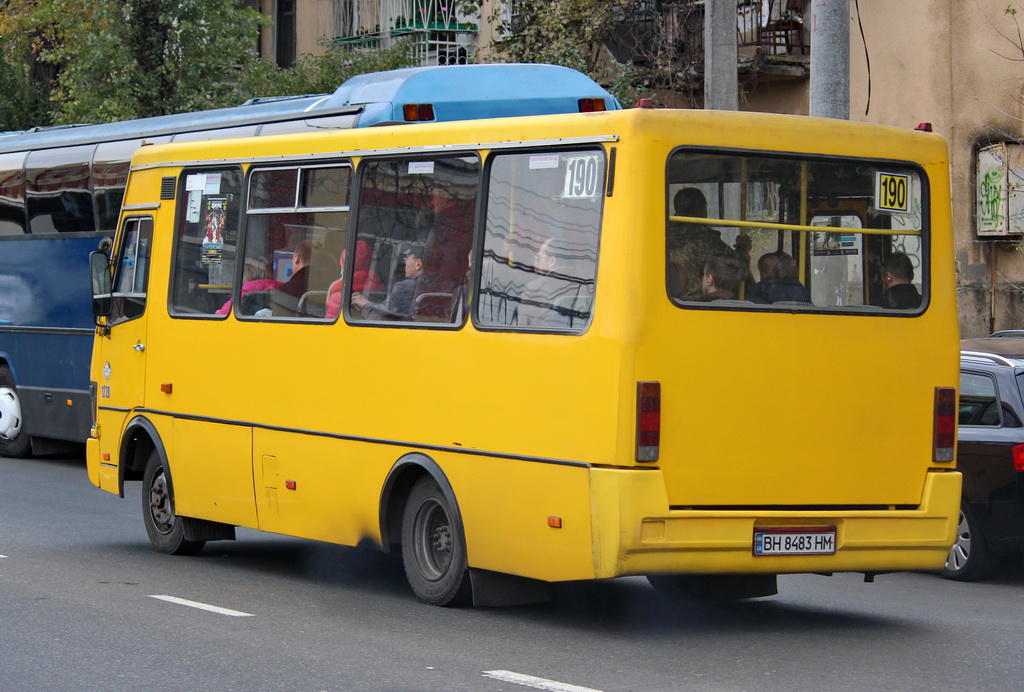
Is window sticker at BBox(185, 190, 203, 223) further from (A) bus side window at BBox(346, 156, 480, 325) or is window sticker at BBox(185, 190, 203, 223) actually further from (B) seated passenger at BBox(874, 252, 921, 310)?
(B) seated passenger at BBox(874, 252, 921, 310)

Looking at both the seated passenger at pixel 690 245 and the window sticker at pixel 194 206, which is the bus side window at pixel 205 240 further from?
the seated passenger at pixel 690 245

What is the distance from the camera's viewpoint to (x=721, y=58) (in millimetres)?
15500

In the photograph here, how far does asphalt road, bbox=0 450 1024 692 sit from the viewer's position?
22.7 feet

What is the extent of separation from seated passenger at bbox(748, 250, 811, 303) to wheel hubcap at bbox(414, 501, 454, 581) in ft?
7.31

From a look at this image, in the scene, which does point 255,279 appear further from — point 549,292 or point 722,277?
point 722,277

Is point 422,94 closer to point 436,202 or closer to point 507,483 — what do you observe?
point 436,202

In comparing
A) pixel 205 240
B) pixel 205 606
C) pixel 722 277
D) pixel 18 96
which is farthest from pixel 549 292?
pixel 18 96

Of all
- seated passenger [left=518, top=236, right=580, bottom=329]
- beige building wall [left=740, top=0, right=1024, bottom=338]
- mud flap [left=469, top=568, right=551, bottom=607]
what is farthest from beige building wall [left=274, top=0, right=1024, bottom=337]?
seated passenger [left=518, top=236, right=580, bottom=329]

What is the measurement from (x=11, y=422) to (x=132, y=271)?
8.31 metres

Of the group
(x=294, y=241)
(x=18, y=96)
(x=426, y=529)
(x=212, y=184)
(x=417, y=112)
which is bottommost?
(x=426, y=529)

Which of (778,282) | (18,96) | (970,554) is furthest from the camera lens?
(18,96)

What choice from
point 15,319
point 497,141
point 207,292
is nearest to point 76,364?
point 15,319

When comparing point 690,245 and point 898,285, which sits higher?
point 690,245

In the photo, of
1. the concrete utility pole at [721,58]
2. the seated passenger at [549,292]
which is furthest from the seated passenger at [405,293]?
the concrete utility pole at [721,58]
